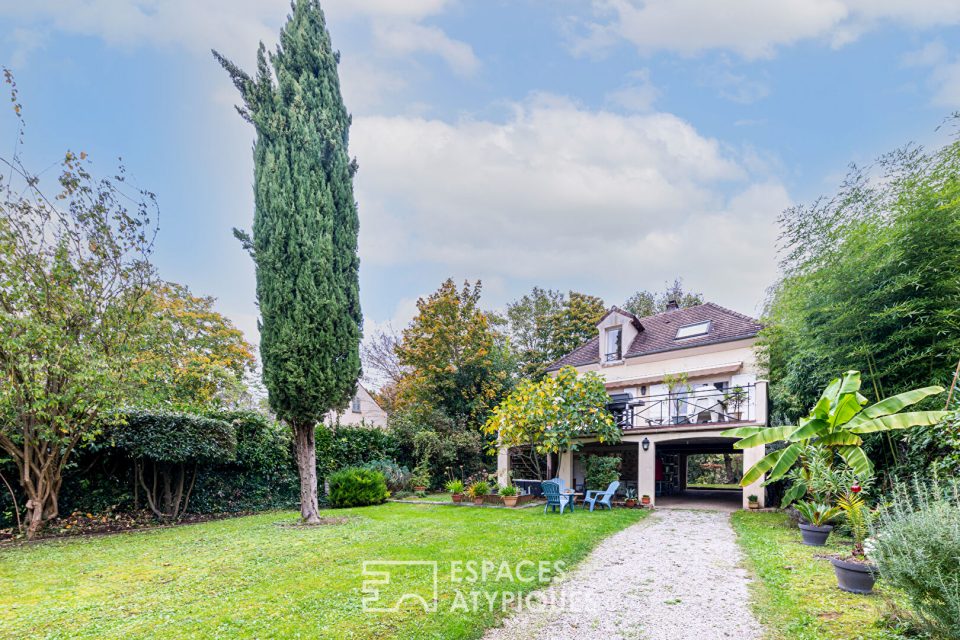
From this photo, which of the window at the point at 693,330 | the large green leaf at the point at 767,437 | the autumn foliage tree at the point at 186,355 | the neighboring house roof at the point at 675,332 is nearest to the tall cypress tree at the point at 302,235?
the autumn foliage tree at the point at 186,355

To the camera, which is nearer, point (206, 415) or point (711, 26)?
point (711, 26)

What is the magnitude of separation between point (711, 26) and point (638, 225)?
8.66 meters

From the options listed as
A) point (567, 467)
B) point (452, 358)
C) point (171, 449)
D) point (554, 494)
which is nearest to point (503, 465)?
point (567, 467)

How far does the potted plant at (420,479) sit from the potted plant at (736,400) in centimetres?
1119

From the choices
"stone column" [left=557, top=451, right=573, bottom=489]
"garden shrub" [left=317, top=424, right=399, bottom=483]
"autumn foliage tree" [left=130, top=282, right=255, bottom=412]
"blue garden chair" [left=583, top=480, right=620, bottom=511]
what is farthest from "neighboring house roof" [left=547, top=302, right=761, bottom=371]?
"autumn foliage tree" [left=130, top=282, right=255, bottom=412]

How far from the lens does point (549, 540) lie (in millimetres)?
Result: 8594

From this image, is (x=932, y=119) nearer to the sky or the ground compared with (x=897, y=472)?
nearer to the sky

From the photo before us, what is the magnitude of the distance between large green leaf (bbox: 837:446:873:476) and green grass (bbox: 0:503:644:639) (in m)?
4.56

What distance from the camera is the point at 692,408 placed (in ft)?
57.3

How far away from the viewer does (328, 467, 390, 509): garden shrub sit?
48.7 ft

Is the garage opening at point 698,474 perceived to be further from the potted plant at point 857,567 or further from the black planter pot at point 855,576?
the black planter pot at point 855,576

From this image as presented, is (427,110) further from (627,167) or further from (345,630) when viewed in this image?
(345,630)

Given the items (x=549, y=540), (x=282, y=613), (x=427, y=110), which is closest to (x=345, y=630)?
(x=282, y=613)

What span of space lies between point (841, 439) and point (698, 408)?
843 cm
